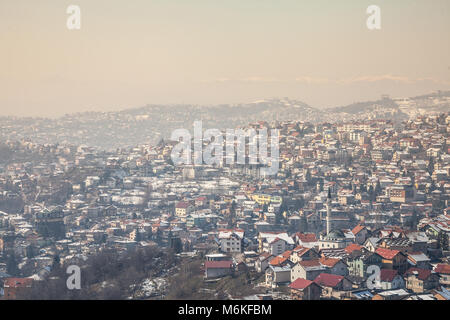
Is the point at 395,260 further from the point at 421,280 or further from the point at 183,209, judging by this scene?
the point at 183,209

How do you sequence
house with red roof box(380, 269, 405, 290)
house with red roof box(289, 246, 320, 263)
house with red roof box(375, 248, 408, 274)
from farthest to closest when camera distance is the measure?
house with red roof box(289, 246, 320, 263) → house with red roof box(375, 248, 408, 274) → house with red roof box(380, 269, 405, 290)

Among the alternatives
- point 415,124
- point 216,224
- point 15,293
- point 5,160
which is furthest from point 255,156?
point 15,293

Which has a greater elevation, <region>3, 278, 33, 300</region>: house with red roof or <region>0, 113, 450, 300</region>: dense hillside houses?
<region>0, 113, 450, 300</region>: dense hillside houses

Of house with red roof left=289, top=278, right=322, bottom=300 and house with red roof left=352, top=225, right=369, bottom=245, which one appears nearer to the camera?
house with red roof left=289, top=278, right=322, bottom=300

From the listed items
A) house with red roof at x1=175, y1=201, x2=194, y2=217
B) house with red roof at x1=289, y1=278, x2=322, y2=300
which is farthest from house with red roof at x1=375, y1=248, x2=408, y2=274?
house with red roof at x1=175, y1=201, x2=194, y2=217

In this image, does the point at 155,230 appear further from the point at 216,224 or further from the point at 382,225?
the point at 382,225
